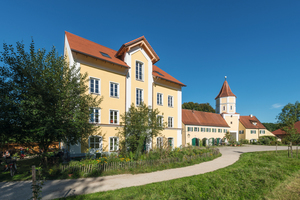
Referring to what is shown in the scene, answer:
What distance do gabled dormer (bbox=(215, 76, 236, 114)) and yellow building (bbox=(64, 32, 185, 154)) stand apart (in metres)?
27.4

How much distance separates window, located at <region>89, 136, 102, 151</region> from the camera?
643 inches

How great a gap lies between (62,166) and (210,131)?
3430cm

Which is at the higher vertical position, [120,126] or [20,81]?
[20,81]

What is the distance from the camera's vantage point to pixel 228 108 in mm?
47844

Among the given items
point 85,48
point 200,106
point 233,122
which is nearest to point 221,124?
point 233,122

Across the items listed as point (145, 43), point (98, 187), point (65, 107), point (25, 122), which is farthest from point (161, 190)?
point (145, 43)

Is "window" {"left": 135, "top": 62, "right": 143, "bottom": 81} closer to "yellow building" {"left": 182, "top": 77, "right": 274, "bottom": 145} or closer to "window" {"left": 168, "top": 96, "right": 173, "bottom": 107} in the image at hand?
"window" {"left": 168, "top": 96, "right": 173, "bottom": 107}

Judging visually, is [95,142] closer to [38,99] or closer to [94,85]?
[94,85]

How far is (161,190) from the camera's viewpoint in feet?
26.1

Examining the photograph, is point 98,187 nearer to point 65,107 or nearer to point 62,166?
point 62,166

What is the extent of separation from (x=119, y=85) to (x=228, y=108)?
37327 mm

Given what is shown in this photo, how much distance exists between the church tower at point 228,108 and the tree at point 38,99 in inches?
1695

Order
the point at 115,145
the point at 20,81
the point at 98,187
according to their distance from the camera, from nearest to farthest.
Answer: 1. the point at 98,187
2. the point at 20,81
3. the point at 115,145

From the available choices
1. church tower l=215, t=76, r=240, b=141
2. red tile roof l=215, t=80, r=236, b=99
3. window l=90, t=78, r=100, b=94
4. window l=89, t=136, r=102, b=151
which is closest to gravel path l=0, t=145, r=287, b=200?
window l=89, t=136, r=102, b=151
